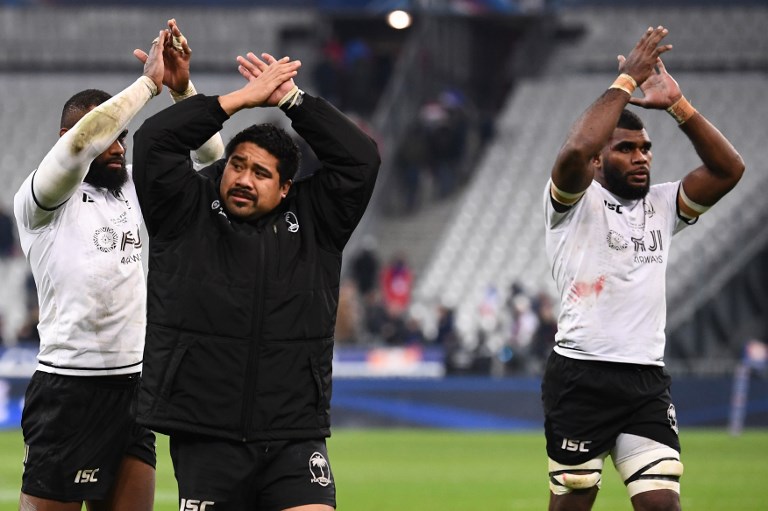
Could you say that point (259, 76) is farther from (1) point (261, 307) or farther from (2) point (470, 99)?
(2) point (470, 99)

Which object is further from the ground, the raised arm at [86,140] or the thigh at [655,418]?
the raised arm at [86,140]

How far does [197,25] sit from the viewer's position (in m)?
34.7

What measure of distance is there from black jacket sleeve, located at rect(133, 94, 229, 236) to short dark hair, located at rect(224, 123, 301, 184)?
0.39ft

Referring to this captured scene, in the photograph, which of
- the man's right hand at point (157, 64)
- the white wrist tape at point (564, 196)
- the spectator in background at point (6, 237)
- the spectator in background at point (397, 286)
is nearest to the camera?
the man's right hand at point (157, 64)

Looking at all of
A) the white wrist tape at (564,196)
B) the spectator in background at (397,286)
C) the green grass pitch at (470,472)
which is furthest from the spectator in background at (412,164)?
the white wrist tape at (564,196)

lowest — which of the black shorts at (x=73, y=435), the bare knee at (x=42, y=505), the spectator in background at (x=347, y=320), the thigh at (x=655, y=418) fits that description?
the bare knee at (x=42, y=505)

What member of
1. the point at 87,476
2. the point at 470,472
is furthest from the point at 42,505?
the point at 470,472

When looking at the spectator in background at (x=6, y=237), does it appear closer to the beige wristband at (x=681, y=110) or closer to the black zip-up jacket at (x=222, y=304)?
the beige wristband at (x=681, y=110)

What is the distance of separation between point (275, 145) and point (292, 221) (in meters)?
0.35

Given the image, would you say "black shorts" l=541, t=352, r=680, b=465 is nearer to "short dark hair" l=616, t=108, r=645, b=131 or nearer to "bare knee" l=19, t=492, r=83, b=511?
"short dark hair" l=616, t=108, r=645, b=131

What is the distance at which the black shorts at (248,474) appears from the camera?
20.9 feet

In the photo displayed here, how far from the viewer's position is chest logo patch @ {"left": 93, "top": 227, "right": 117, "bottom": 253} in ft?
24.0

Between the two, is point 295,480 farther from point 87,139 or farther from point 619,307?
point 619,307

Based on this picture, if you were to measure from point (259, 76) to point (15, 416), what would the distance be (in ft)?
58.7
